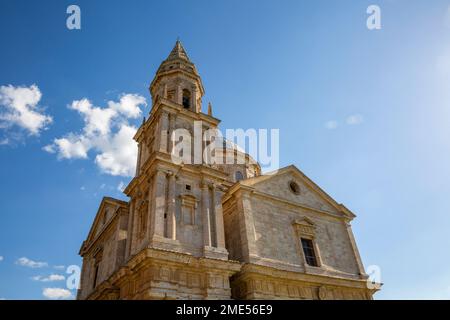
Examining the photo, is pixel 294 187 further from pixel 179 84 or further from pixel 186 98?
pixel 179 84

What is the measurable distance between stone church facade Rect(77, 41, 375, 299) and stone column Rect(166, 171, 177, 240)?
5cm

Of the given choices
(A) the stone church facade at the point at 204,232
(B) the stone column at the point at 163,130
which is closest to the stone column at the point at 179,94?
(A) the stone church facade at the point at 204,232

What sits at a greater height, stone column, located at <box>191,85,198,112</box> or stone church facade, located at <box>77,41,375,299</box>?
stone column, located at <box>191,85,198,112</box>

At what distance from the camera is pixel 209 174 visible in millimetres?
18484

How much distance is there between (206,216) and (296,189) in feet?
25.9

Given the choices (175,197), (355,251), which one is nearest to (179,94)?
(175,197)

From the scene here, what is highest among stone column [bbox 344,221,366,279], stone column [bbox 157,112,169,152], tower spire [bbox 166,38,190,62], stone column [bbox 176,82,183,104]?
tower spire [bbox 166,38,190,62]

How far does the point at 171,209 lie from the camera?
1627 cm

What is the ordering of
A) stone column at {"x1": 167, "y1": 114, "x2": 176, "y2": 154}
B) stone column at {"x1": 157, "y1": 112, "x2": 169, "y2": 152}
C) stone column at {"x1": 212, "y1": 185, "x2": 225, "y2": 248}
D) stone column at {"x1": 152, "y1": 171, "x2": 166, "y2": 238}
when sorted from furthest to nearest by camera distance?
stone column at {"x1": 167, "y1": 114, "x2": 176, "y2": 154} < stone column at {"x1": 157, "y1": 112, "x2": 169, "y2": 152} < stone column at {"x1": 212, "y1": 185, "x2": 225, "y2": 248} < stone column at {"x1": 152, "y1": 171, "x2": 166, "y2": 238}

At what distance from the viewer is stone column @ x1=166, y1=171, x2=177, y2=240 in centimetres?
1566

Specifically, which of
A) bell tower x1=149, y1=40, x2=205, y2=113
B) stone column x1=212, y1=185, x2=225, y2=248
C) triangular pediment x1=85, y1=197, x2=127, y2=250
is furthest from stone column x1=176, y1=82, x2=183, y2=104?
triangular pediment x1=85, y1=197, x2=127, y2=250

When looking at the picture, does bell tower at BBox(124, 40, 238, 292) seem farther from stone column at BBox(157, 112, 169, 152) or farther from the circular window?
the circular window
